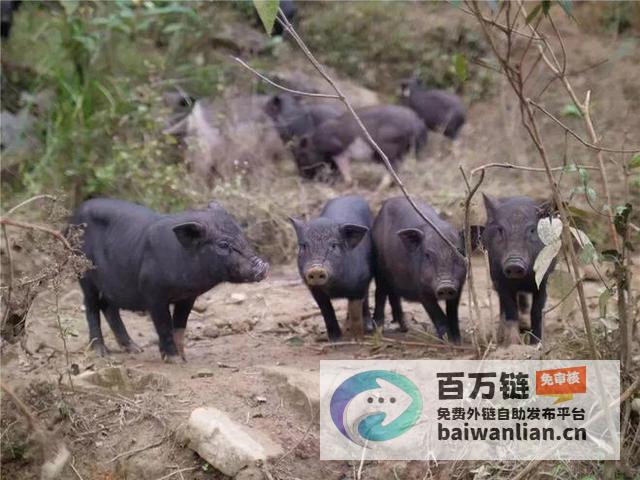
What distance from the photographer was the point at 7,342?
4.91 metres

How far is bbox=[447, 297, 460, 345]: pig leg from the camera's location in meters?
6.14

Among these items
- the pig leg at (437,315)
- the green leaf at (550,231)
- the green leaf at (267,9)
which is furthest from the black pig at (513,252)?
the green leaf at (267,9)

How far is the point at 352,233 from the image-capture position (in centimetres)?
632

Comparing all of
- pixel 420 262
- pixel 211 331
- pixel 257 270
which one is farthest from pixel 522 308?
pixel 211 331

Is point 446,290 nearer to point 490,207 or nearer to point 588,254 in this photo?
point 490,207

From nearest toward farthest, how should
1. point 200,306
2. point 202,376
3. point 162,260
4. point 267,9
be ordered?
1. point 267,9
2. point 202,376
3. point 162,260
4. point 200,306

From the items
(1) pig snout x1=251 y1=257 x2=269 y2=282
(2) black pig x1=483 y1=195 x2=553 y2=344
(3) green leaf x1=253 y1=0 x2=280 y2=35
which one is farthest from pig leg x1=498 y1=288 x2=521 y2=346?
(3) green leaf x1=253 y1=0 x2=280 y2=35

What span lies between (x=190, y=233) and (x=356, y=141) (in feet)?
14.5

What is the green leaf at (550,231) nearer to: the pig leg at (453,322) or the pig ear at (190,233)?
the pig leg at (453,322)

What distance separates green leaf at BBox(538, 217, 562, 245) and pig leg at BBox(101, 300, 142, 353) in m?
2.93

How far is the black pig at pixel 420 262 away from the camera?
19.7ft

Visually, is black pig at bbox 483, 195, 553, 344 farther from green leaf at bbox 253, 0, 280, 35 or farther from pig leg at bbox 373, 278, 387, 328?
green leaf at bbox 253, 0, 280, 35

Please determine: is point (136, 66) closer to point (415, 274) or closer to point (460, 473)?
point (415, 274)

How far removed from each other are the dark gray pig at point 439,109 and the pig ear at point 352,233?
186 inches
